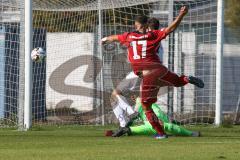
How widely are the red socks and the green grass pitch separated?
21 centimetres

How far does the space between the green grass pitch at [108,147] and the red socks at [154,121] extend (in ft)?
0.70

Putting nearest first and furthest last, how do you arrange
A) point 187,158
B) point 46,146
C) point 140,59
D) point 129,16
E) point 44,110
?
1. point 187,158
2. point 46,146
3. point 140,59
4. point 44,110
5. point 129,16

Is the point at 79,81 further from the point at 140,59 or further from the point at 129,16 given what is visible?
the point at 140,59

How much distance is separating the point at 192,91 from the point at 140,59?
6.90 meters

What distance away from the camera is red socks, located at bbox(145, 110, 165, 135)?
13266mm

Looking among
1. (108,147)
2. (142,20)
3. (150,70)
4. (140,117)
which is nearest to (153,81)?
(150,70)

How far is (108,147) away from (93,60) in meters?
9.58

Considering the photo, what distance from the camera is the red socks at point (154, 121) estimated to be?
522 inches

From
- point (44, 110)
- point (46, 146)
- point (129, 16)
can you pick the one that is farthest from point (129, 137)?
point (129, 16)

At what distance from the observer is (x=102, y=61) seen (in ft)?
66.5

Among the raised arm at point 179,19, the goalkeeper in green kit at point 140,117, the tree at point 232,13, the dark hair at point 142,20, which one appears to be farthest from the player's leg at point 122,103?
the tree at point 232,13

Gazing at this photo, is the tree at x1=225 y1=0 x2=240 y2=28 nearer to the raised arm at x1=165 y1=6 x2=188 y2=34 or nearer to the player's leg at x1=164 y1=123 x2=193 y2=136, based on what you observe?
the player's leg at x1=164 y1=123 x2=193 y2=136

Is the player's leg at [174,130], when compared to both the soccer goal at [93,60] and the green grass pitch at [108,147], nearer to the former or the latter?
the green grass pitch at [108,147]

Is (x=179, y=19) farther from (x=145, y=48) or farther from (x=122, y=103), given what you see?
(x=122, y=103)
